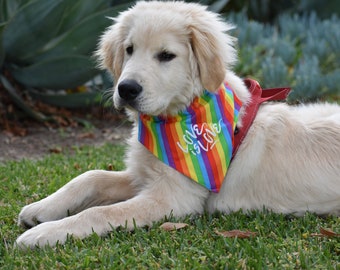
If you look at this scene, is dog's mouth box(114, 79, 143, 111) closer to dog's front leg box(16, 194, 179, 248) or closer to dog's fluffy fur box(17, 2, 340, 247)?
dog's fluffy fur box(17, 2, 340, 247)

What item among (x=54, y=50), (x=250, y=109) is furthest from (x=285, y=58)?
(x=250, y=109)

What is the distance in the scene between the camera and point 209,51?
4.01m

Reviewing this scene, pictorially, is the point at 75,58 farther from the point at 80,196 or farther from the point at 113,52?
the point at 80,196

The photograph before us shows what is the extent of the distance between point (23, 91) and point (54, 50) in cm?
78

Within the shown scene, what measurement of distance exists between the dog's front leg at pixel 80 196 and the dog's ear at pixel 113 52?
0.71 m

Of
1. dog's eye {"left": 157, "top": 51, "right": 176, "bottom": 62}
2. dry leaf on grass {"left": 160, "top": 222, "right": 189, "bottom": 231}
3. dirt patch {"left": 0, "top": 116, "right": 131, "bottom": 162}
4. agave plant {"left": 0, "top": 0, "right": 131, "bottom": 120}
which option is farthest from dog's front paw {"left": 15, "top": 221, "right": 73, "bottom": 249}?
agave plant {"left": 0, "top": 0, "right": 131, "bottom": 120}

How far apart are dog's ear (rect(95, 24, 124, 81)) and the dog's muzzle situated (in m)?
0.53

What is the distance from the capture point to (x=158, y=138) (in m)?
4.09

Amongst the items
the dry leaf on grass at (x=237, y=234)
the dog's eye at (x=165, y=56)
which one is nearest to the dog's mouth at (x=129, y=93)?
the dog's eye at (x=165, y=56)

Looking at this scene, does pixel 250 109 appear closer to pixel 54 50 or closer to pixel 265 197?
pixel 265 197

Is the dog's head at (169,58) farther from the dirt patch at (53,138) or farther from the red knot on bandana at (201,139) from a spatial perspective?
the dirt patch at (53,138)

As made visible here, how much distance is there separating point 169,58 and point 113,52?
1.88 ft

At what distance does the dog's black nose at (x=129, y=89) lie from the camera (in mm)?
3799

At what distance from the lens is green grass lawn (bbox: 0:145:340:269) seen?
10.7 feet
